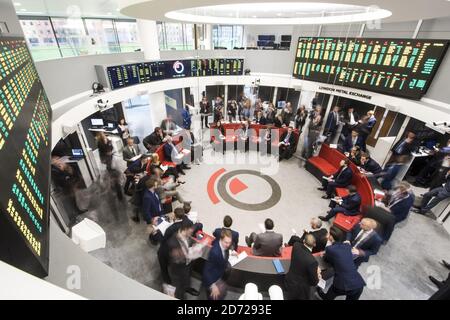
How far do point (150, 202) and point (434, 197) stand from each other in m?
6.87

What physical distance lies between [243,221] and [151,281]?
7.91 feet

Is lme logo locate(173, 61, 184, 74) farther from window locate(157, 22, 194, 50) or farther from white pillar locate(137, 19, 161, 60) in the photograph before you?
window locate(157, 22, 194, 50)

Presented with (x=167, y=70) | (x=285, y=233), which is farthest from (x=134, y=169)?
(x=167, y=70)

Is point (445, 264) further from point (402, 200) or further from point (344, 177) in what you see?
point (344, 177)

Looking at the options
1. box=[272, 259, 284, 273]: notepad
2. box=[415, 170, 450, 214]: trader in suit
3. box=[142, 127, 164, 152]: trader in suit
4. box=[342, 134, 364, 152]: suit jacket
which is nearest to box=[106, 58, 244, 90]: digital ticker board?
box=[142, 127, 164, 152]: trader in suit

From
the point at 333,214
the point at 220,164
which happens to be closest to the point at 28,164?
the point at 333,214

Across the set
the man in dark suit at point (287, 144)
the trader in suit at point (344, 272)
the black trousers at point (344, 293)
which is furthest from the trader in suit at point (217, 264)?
the man in dark suit at point (287, 144)

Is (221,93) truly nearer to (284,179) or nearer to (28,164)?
(284,179)

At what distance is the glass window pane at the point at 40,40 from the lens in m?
4.66

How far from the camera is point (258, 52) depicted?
10359 millimetres

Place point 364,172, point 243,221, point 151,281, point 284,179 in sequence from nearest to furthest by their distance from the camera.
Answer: point 151,281 → point 243,221 → point 364,172 → point 284,179

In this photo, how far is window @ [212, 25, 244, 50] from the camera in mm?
14170

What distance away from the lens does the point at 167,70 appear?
28.3 feet
